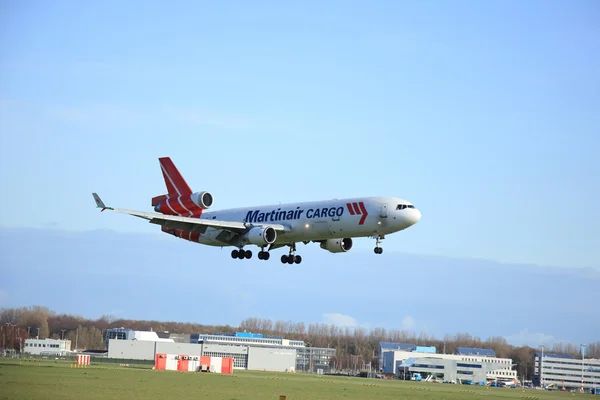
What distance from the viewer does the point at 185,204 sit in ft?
289

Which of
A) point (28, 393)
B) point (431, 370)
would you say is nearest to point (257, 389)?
point (28, 393)

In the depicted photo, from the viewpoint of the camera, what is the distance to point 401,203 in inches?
2803

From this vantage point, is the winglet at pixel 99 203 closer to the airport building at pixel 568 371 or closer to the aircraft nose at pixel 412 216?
the aircraft nose at pixel 412 216

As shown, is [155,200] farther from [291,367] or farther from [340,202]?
[291,367]

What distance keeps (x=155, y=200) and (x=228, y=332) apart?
100538 millimetres

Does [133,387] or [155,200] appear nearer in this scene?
[133,387]

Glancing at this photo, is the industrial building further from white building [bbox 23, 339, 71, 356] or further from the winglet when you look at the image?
the winglet

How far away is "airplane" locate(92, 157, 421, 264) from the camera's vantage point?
2810 inches


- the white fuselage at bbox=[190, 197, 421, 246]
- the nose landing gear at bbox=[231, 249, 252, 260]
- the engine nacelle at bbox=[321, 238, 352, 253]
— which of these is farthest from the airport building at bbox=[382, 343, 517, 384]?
the white fuselage at bbox=[190, 197, 421, 246]

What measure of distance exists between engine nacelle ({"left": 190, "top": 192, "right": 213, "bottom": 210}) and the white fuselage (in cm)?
490

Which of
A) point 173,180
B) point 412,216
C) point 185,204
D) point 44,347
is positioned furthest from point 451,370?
point 412,216

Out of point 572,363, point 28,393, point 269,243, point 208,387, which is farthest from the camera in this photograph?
point 572,363

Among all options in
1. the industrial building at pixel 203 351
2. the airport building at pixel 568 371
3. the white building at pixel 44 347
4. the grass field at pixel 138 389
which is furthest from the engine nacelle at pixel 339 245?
the airport building at pixel 568 371

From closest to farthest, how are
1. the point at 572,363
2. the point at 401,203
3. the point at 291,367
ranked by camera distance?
the point at 401,203 < the point at 291,367 < the point at 572,363
